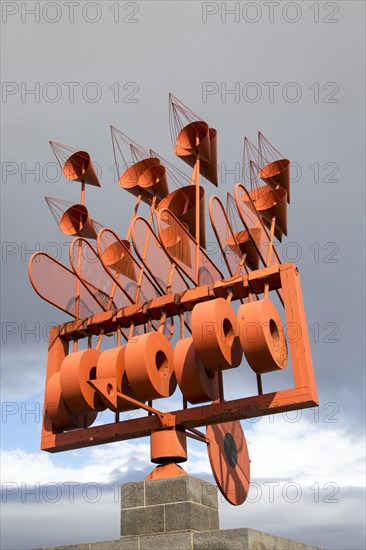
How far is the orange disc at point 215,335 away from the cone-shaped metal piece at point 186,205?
547cm

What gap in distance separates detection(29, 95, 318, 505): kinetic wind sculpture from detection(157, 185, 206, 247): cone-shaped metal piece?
0.03 metres

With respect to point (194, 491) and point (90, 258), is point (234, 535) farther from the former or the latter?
point (90, 258)

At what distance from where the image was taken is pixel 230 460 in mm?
20750

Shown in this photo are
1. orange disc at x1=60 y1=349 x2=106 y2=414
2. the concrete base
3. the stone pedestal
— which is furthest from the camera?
orange disc at x1=60 y1=349 x2=106 y2=414

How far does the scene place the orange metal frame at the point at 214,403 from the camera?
17969mm

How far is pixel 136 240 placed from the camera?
75.4 feet

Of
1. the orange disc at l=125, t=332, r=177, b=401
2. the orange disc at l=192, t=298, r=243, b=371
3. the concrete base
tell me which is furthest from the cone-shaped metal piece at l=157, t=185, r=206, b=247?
the concrete base

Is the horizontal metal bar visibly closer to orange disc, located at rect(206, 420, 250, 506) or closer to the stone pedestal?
orange disc, located at rect(206, 420, 250, 506)

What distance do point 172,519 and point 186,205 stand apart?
32.0 ft

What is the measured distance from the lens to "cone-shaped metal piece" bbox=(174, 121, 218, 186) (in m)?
23.2

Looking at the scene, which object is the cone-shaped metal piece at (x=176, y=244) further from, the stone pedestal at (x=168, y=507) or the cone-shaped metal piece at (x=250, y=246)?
the stone pedestal at (x=168, y=507)

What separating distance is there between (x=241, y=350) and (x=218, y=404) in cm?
139

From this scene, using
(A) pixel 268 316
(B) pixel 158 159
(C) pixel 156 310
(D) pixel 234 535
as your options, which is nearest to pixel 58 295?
(C) pixel 156 310

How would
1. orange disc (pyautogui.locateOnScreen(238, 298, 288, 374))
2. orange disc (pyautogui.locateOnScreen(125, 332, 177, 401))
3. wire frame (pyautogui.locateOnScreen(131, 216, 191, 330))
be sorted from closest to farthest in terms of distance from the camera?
orange disc (pyautogui.locateOnScreen(238, 298, 288, 374)) → orange disc (pyautogui.locateOnScreen(125, 332, 177, 401)) → wire frame (pyautogui.locateOnScreen(131, 216, 191, 330))
